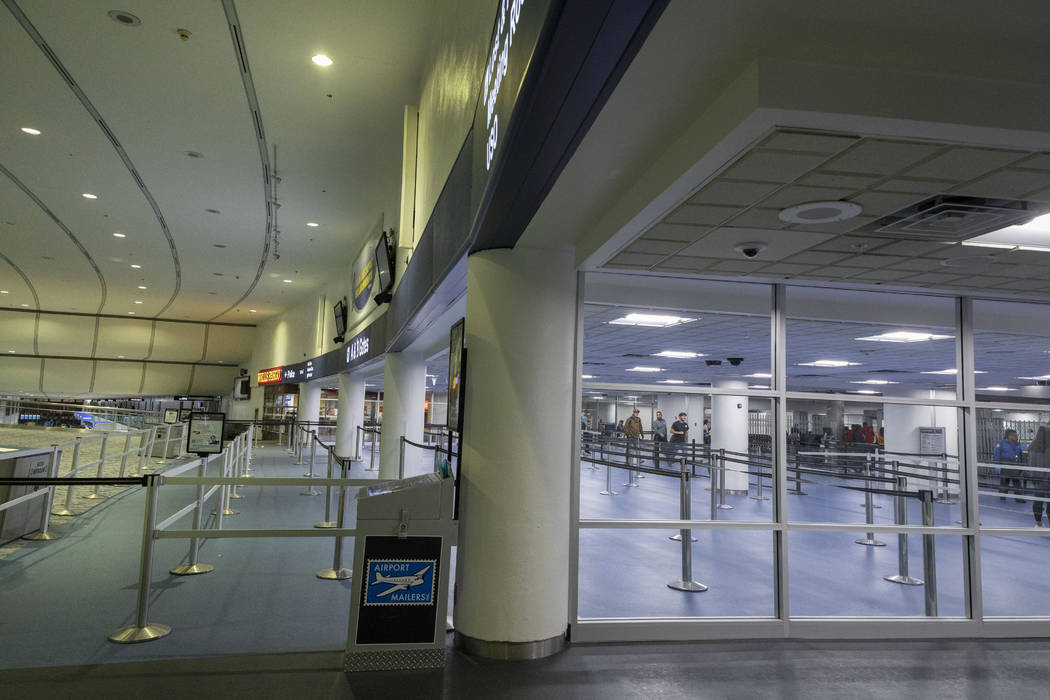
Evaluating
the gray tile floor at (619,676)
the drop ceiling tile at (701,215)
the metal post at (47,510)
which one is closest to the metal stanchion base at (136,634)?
the gray tile floor at (619,676)

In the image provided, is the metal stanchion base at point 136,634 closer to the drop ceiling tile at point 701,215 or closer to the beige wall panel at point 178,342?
the drop ceiling tile at point 701,215

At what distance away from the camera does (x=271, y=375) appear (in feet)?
80.4

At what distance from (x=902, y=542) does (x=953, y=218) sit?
3787mm

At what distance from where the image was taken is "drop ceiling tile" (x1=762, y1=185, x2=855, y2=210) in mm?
2691

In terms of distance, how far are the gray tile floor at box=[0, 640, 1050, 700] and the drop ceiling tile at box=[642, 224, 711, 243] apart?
97.8 inches

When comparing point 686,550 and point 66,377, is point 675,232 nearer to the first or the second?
point 686,550

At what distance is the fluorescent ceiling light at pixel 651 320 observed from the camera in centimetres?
494

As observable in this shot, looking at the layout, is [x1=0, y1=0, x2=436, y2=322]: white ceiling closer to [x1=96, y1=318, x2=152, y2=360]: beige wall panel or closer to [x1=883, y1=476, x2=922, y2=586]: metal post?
[x1=883, y1=476, x2=922, y2=586]: metal post

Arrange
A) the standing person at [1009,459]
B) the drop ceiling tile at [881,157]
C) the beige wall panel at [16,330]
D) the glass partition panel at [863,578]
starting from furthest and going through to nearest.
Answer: the beige wall panel at [16,330], the standing person at [1009,459], the glass partition panel at [863,578], the drop ceiling tile at [881,157]

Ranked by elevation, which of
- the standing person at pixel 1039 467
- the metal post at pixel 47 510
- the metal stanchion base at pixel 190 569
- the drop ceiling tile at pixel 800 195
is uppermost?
the drop ceiling tile at pixel 800 195

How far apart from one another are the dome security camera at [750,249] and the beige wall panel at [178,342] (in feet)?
104

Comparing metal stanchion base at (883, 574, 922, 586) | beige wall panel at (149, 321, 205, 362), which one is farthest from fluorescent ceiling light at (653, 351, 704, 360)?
beige wall panel at (149, 321, 205, 362)

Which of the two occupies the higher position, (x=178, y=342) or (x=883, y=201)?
(x=178, y=342)

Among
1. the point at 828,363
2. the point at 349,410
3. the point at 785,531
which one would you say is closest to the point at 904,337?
the point at 828,363
